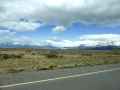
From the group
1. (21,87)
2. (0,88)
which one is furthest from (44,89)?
(0,88)

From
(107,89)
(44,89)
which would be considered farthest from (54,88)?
(107,89)

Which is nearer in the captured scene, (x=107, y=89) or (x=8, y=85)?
(x=107, y=89)

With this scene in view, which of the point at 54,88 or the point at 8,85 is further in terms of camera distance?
the point at 8,85

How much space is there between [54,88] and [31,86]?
3.55ft

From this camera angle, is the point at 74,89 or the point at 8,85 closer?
the point at 74,89

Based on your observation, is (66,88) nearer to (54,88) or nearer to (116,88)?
(54,88)

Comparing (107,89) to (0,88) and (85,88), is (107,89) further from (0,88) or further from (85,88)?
(0,88)

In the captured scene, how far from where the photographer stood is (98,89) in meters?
9.86

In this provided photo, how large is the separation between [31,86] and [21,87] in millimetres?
455

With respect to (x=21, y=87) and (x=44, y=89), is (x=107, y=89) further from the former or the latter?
(x=21, y=87)

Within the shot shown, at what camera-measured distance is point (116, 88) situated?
10258 mm

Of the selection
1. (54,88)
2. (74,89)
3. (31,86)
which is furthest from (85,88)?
(31,86)

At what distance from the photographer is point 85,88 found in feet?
33.1

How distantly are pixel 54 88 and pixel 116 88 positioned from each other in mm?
2574
